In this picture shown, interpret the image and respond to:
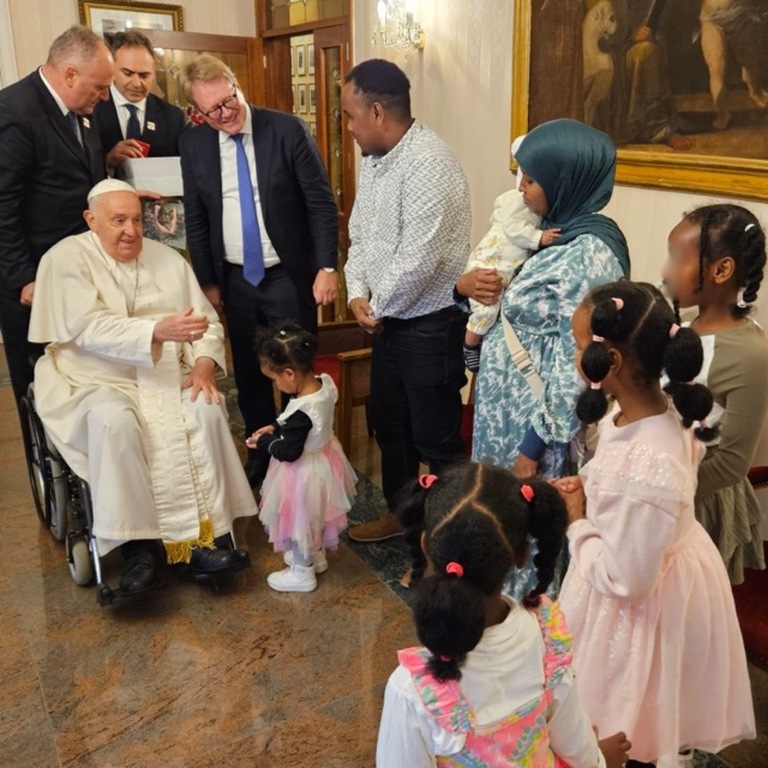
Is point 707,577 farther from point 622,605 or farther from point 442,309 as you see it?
point 442,309

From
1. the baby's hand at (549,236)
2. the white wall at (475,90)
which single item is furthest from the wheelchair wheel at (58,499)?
the white wall at (475,90)

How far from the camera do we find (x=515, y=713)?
1.14 metres

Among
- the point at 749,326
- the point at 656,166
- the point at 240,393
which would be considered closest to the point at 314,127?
the point at 240,393

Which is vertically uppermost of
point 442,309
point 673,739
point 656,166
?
point 656,166

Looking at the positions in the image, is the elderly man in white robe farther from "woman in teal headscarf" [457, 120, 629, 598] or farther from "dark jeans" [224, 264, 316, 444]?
"woman in teal headscarf" [457, 120, 629, 598]

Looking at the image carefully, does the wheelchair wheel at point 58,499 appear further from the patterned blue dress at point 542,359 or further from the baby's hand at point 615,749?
the baby's hand at point 615,749

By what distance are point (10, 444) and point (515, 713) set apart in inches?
146

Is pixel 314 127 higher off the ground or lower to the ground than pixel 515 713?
higher

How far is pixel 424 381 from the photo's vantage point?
104 inches

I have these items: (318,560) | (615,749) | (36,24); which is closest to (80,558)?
(318,560)

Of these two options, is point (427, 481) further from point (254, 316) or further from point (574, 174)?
point (254, 316)

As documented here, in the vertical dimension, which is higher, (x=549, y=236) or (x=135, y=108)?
(x=135, y=108)

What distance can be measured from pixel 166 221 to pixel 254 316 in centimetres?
59

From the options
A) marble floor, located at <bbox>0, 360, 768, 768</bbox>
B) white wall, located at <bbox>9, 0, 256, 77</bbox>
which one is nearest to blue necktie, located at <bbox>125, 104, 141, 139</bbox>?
marble floor, located at <bbox>0, 360, 768, 768</bbox>
